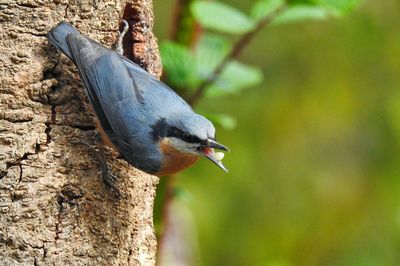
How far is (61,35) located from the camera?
4145 mm

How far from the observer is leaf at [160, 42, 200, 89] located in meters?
5.24

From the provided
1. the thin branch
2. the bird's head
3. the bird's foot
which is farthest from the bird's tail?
the thin branch

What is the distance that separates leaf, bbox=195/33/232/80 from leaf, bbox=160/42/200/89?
0.58 feet

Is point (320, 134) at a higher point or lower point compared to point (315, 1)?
higher

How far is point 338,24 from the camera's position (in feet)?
31.9

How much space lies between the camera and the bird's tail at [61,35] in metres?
4.12

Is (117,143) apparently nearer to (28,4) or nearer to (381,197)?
(28,4)

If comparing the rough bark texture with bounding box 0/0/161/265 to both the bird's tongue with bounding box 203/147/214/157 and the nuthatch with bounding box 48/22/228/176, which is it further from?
the bird's tongue with bounding box 203/147/214/157

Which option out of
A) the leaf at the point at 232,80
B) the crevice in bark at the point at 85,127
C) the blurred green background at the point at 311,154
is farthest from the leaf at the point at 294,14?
the blurred green background at the point at 311,154

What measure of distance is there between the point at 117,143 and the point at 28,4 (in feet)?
2.15

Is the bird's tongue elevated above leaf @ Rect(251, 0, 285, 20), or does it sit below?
below

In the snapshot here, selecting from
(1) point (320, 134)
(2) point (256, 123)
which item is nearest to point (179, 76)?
(2) point (256, 123)

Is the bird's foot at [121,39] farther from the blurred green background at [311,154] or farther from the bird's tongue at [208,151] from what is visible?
the blurred green background at [311,154]

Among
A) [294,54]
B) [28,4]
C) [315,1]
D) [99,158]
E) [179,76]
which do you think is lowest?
[99,158]
